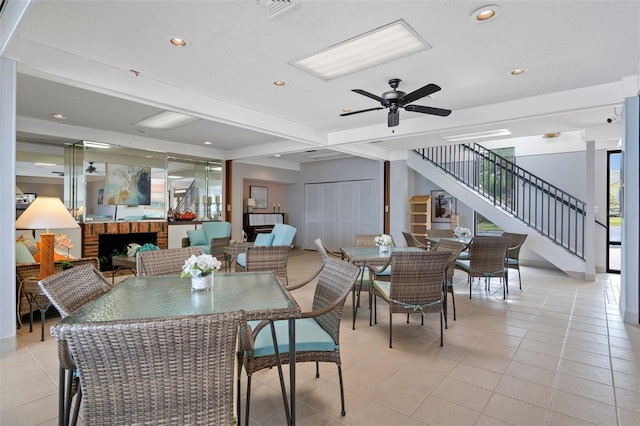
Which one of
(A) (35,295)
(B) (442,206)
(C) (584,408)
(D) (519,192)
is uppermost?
(D) (519,192)

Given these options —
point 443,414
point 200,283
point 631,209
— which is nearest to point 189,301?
point 200,283

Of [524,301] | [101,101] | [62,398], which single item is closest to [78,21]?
[101,101]

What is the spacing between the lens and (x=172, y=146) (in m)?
7.32

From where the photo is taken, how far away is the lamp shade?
9.98 feet

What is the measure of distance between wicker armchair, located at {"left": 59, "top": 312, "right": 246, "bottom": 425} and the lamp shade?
2709 millimetres

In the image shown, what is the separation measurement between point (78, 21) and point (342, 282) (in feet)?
9.60

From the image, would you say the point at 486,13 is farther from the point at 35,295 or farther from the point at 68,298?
the point at 35,295

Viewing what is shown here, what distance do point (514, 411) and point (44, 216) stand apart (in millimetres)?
4118

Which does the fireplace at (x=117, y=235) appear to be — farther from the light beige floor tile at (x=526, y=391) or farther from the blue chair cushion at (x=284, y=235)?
the light beige floor tile at (x=526, y=391)

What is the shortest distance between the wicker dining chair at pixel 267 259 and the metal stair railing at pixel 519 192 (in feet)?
17.2

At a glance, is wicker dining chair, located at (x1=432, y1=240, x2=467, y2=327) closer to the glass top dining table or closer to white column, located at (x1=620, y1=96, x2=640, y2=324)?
white column, located at (x1=620, y1=96, x2=640, y2=324)

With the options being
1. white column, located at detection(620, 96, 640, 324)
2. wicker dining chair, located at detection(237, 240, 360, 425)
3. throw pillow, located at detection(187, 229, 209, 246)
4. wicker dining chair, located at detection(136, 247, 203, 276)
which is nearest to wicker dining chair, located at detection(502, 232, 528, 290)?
white column, located at detection(620, 96, 640, 324)

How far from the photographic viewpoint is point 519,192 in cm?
749

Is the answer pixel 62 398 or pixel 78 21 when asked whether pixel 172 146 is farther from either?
pixel 62 398
